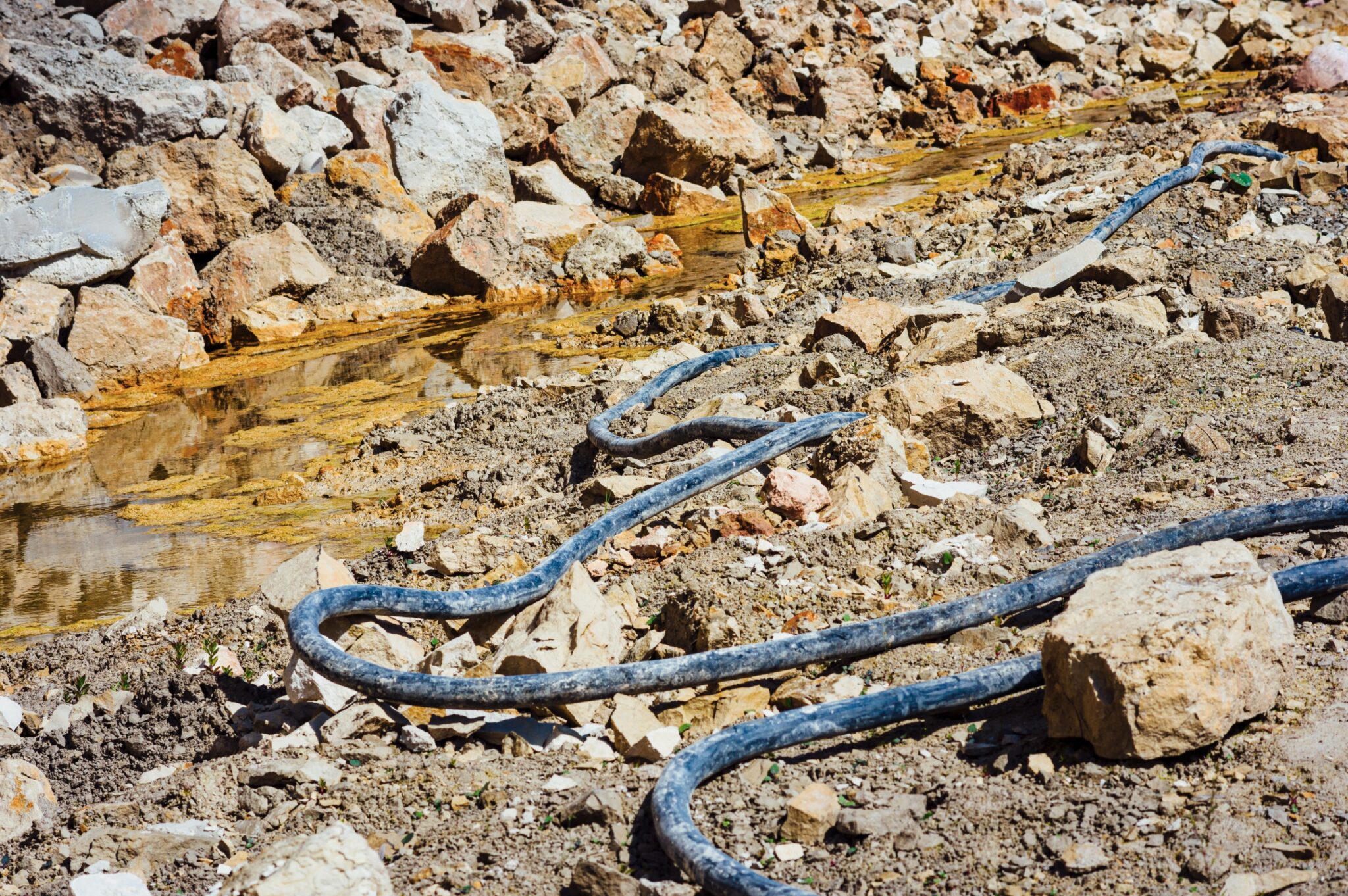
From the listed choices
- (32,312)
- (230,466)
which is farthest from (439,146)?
(230,466)

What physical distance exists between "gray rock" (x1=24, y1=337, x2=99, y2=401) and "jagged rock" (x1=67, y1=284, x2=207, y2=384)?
0.90 ft

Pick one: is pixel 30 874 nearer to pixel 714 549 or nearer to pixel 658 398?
pixel 714 549

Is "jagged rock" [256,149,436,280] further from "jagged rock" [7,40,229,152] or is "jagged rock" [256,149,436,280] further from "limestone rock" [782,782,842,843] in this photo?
"limestone rock" [782,782,842,843]

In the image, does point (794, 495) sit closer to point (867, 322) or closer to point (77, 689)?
point (867, 322)

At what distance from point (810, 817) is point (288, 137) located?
11073mm

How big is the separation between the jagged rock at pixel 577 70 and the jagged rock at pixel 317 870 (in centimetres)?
1314

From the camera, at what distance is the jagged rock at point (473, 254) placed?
10.9m

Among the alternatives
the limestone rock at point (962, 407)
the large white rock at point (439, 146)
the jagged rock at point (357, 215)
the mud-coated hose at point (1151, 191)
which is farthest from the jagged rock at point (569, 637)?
the large white rock at point (439, 146)

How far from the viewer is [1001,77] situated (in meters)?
18.1

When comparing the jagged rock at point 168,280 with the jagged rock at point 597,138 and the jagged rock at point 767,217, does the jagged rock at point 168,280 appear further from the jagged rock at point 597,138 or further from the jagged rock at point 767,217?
the jagged rock at point 767,217

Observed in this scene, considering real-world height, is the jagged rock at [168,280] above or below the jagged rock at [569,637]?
below

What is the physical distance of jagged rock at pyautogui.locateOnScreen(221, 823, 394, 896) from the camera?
2.50 meters

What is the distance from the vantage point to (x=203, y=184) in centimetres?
1121

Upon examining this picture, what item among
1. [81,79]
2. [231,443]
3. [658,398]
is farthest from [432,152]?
[658,398]
